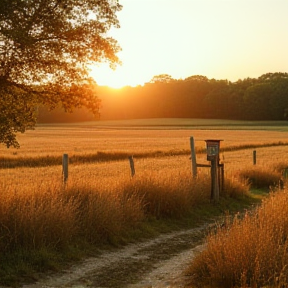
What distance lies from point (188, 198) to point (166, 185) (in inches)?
44.0

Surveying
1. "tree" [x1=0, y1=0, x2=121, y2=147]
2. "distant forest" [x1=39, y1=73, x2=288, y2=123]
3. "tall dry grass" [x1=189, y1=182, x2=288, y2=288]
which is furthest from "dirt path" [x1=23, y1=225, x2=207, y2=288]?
"distant forest" [x1=39, y1=73, x2=288, y2=123]

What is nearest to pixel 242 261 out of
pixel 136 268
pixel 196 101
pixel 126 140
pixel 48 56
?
pixel 136 268

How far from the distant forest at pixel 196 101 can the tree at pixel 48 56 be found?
405 feet

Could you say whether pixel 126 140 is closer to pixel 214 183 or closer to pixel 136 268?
pixel 214 183

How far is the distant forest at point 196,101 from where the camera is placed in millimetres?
139250

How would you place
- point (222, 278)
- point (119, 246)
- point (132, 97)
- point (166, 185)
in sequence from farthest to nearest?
point (132, 97)
point (166, 185)
point (119, 246)
point (222, 278)

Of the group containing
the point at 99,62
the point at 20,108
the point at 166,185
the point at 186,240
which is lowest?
the point at 186,240

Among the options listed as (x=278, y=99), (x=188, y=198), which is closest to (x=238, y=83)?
(x=278, y=99)

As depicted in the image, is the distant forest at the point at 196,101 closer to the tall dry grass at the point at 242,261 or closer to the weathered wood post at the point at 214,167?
the weathered wood post at the point at 214,167

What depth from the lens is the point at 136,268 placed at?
9742 millimetres

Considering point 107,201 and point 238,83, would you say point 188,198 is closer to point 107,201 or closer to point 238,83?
point 107,201

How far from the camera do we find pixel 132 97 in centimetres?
16288

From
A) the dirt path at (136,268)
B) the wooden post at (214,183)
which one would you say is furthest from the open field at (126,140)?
the dirt path at (136,268)

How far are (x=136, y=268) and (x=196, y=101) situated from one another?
485ft
